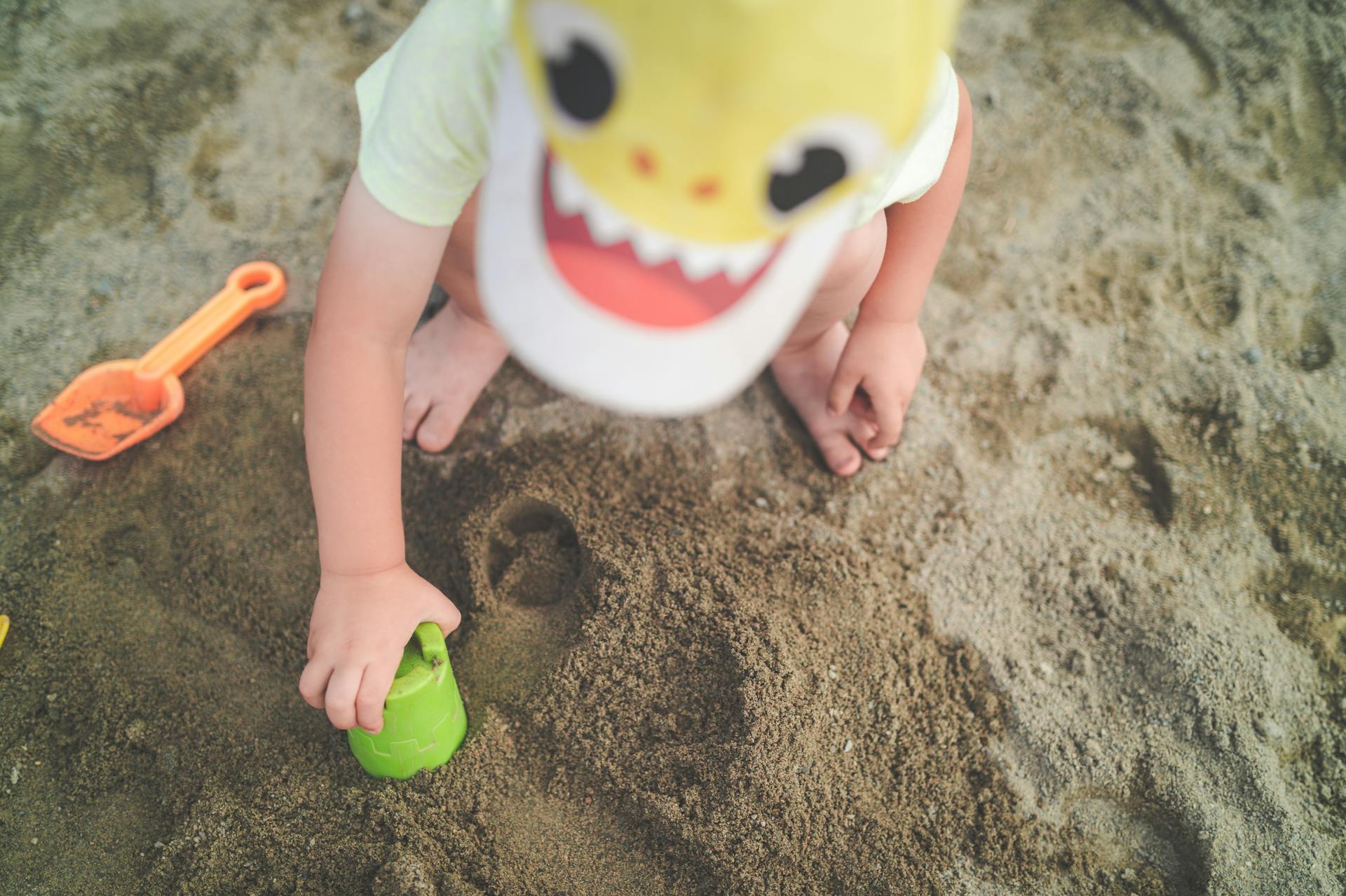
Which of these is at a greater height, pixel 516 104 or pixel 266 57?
pixel 516 104

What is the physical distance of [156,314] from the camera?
1.35 meters

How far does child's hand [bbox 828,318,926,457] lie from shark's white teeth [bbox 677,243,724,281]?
1.99ft

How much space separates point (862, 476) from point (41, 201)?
1.41 meters

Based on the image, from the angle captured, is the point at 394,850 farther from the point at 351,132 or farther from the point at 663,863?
the point at 351,132

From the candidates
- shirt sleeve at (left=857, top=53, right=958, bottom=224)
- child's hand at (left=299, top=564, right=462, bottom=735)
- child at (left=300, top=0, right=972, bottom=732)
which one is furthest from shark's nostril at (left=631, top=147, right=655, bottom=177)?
child's hand at (left=299, top=564, right=462, bottom=735)

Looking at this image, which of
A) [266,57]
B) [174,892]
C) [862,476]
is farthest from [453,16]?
[266,57]

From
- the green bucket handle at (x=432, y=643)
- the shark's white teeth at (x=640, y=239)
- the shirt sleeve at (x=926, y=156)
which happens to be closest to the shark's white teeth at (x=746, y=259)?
the shark's white teeth at (x=640, y=239)

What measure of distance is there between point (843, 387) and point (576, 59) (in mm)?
737

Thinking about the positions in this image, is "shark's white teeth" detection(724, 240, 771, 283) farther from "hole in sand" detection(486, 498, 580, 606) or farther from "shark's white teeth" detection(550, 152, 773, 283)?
"hole in sand" detection(486, 498, 580, 606)

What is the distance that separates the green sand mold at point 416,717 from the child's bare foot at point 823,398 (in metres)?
0.61

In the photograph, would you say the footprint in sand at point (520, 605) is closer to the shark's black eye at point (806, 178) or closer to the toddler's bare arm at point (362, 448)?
the toddler's bare arm at point (362, 448)

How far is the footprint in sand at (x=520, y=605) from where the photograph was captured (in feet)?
3.42

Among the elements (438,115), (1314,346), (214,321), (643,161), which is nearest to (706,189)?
(643,161)

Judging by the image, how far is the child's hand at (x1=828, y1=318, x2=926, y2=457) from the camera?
3.96ft
